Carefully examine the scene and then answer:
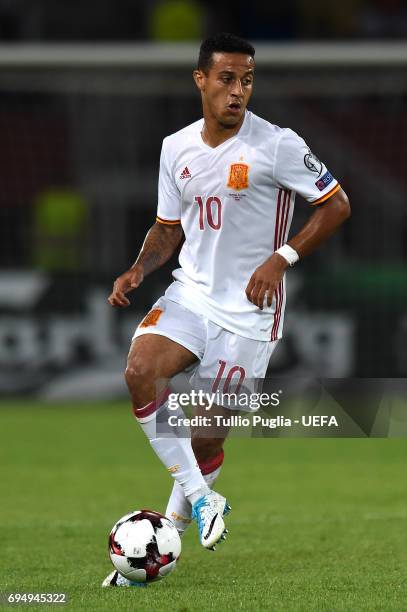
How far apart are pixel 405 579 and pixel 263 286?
130 cm

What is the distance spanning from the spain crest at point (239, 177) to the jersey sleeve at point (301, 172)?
0.12 meters

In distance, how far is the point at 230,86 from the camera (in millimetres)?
5480

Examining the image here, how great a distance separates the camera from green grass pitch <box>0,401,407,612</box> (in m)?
5.12

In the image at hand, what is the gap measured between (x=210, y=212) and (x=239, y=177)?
7.6 inches

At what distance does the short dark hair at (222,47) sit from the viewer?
5469 millimetres

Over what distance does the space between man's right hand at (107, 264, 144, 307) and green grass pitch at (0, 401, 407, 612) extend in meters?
1.13

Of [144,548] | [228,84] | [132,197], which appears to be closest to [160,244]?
[228,84]

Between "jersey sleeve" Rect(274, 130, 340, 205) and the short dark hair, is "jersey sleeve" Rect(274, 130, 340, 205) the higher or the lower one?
the lower one

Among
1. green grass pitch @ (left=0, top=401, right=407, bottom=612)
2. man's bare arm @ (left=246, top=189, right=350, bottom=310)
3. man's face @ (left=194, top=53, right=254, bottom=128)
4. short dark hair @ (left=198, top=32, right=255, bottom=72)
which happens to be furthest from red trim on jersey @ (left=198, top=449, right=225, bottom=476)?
short dark hair @ (left=198, top=32, right=255, bottom=72)

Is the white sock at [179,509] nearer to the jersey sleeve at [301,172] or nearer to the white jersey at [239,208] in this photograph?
the white jersey at [239,208]

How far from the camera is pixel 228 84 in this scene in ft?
18.0

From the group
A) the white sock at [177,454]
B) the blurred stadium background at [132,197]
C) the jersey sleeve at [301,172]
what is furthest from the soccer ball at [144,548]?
the blurred stadium background at [132,197]

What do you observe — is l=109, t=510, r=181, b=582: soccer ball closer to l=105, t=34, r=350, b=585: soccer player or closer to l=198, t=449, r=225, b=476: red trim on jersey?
l=105, t=34, r=350, b=585: soccer player

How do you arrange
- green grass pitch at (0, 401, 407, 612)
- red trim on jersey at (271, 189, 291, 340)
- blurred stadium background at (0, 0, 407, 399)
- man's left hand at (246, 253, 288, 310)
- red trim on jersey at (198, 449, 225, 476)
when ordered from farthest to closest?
blurred stadium background at (0, 0, 407, 399) < red trim on jersey at (198, 449, 225, 476) < red trim on jersey at (271, 189, 291, 340) < man's left hand at (246, 253, 288, 310) < green grass pitch at (0, 401, 407, 612)
